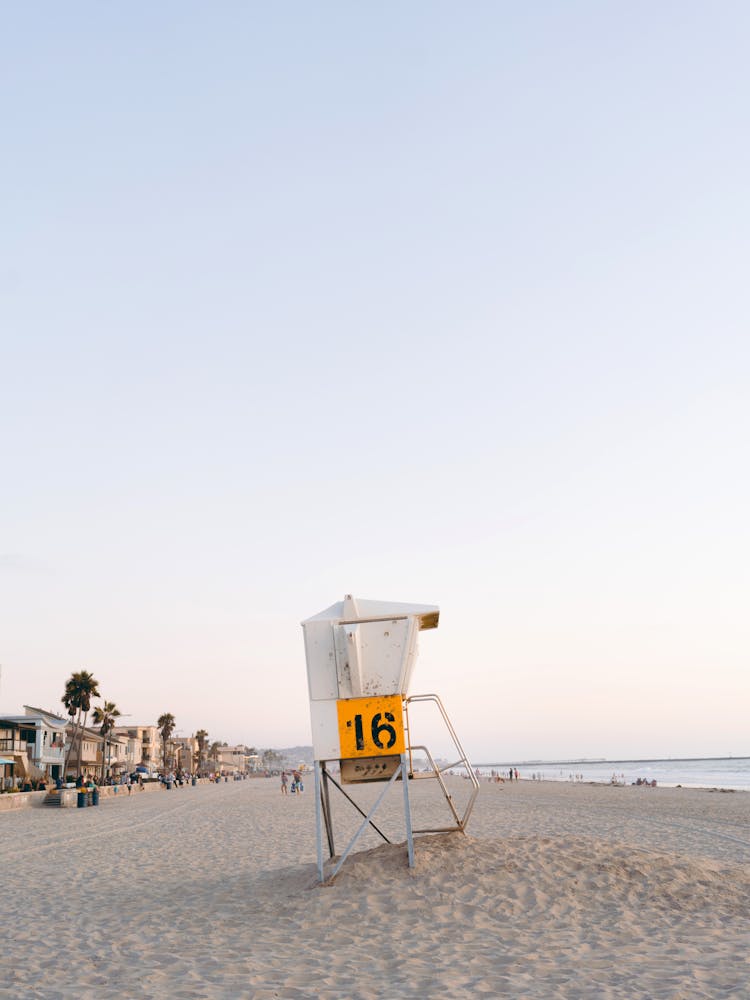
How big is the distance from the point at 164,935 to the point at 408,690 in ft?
14.9

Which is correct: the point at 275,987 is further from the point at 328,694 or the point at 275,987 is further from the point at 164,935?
the point at 328,694

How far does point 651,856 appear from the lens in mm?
11266

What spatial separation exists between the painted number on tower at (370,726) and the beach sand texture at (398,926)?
1624 mm

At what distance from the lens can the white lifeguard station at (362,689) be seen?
1140 centimetres

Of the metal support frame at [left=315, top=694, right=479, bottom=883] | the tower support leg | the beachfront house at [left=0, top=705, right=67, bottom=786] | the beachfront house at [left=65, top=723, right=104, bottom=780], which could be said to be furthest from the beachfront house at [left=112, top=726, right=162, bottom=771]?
the tower support leg

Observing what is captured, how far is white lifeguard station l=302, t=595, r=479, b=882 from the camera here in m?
11.4

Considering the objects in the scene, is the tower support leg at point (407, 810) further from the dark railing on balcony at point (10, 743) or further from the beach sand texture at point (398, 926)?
the dark railing on balcony at point (10, 743)

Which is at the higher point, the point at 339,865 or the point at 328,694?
the point at 328,694

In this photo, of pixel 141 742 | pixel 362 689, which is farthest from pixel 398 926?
pixel 141 742

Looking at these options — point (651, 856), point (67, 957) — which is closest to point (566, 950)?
point (651, 856)

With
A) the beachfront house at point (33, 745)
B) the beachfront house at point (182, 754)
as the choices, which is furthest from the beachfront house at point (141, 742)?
the beachfront house at point (33, 745)

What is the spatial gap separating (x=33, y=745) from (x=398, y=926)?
215 feet

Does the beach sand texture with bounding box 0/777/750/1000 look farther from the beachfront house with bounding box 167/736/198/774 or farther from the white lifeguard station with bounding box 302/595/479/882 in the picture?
the beachfront house with bounding box 167/736/198/774

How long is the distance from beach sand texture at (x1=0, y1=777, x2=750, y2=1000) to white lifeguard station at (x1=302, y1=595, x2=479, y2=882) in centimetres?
129
